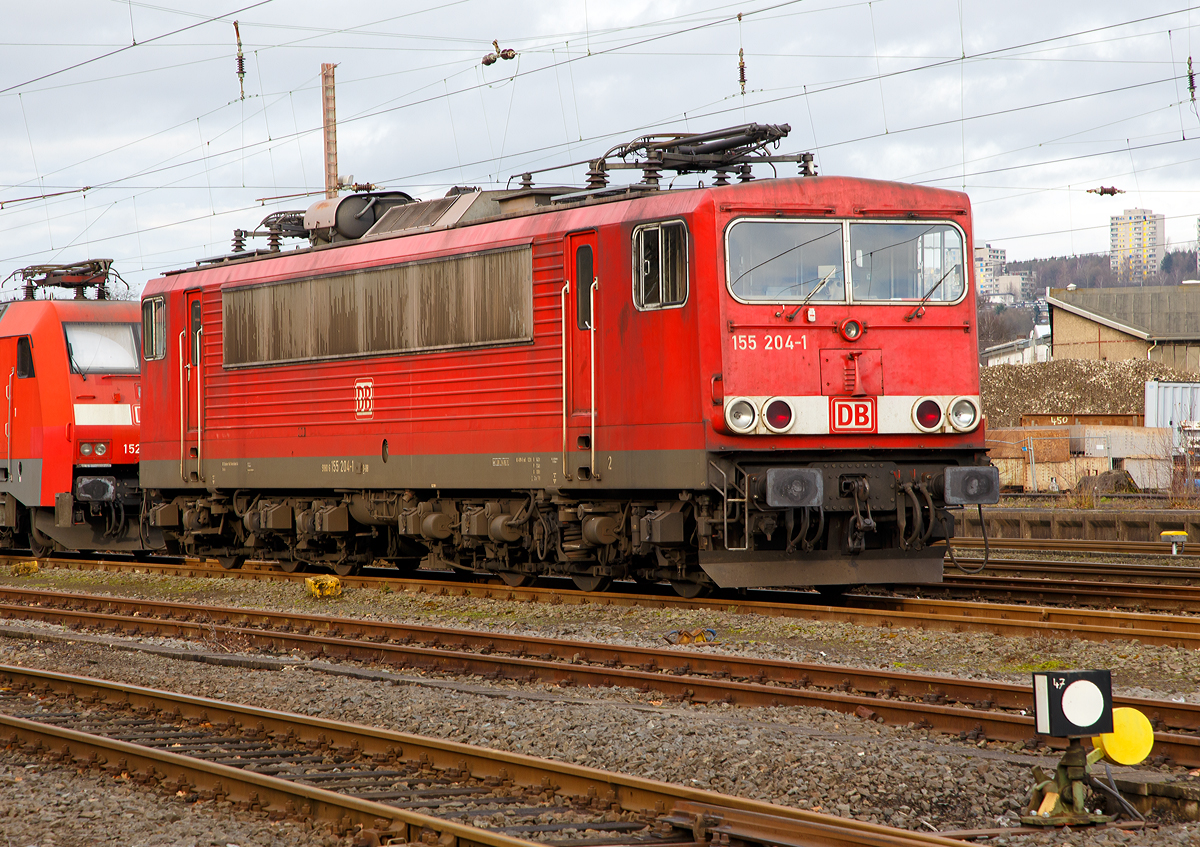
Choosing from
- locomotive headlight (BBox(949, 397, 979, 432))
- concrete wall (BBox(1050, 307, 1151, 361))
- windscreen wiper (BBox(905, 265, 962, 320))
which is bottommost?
locomotive headlight (BBox(949, 397, 979, 432))

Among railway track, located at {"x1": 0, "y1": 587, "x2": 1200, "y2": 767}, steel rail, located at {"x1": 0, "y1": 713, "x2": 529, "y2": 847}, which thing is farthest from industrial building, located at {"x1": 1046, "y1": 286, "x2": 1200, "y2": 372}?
steel rail, located at {"x1": 0, "y1": 713, "x2": 529, "y2": 847}

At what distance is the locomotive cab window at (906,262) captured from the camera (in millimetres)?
11711

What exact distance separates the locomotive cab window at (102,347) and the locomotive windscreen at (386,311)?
412cm

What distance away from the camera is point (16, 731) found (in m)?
7.85

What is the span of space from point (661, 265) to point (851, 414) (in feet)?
6.99

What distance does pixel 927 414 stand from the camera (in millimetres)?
11703

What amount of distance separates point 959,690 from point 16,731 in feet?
18.9

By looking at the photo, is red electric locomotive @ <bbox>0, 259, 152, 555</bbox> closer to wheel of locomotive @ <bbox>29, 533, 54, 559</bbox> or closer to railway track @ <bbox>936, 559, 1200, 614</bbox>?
wheel of locomotive @ <bbox>29, 533, 54, 559</bbox>

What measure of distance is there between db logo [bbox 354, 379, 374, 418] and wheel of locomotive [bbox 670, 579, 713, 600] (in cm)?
425

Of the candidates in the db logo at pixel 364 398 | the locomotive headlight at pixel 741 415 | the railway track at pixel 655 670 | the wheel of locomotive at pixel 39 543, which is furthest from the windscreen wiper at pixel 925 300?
the wheel of locomotive at pixel 39 543

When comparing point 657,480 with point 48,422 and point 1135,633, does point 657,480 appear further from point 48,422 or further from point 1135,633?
point 48,422

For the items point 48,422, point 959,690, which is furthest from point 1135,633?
point 48,422

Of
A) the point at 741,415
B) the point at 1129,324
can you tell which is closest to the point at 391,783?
the point at 741,415

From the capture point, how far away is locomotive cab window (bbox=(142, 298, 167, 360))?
17.4 meters
